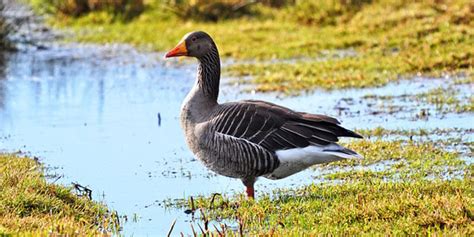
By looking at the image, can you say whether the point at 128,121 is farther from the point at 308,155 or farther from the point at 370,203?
the point at 370,203

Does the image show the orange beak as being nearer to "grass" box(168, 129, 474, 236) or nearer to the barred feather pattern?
the barred feather pattern

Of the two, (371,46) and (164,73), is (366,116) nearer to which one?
(371,46)

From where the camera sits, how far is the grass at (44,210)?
284 inches

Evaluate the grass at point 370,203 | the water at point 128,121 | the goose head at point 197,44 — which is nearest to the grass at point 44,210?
the water at point 128,121

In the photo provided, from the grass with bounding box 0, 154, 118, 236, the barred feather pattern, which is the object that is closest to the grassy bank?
the barred feather pattern

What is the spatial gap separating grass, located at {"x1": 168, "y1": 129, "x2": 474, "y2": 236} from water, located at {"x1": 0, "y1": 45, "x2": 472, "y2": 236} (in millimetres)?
504

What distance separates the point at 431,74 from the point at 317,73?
207cm

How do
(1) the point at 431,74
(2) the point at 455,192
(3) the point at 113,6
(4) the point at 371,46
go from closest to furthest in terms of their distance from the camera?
(2) the point at 455,192, (1) the point at 431,74, (4) the point at 371,46, (3) the point at 113,6

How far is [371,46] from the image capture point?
18.8 meters

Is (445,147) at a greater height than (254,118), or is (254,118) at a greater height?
(254,118)

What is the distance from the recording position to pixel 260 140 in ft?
29.2

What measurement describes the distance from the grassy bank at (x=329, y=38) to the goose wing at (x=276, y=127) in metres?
6.76

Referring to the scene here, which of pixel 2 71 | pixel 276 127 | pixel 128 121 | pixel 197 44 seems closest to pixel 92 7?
pixel 2 71

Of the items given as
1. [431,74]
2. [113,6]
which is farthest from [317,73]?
[113,6]
